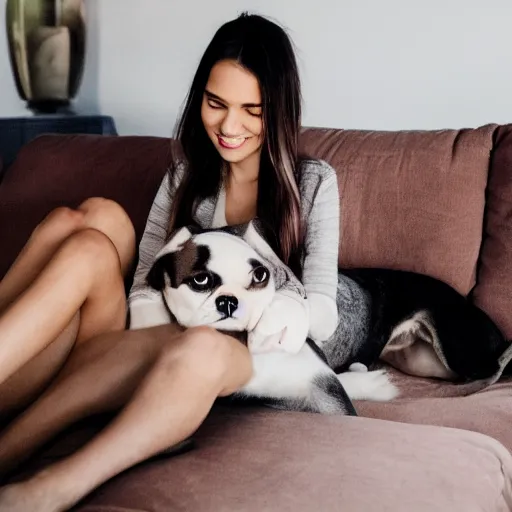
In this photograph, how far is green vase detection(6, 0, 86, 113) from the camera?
290cm

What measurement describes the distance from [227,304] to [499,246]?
2.26 ft

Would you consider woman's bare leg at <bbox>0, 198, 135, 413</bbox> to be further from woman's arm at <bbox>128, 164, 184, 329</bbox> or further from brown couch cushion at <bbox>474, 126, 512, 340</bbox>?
brown couch cushion at <bbox>474, 126, 512, 340</bbox>

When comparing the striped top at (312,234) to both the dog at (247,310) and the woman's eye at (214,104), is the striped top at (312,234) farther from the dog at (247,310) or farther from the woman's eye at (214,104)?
the woman's eye at (214,104)

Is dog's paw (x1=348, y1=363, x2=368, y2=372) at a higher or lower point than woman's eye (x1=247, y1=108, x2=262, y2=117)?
lower

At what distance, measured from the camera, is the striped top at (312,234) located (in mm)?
1556

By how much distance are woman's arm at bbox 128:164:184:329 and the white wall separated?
0.92 meters

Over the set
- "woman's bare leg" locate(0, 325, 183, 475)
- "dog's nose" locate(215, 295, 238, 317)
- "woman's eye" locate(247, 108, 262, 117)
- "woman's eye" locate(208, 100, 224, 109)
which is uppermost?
"woman's eye" locate(208, 100, 224, 109)

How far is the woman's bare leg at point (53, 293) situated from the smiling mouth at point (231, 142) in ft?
0.81

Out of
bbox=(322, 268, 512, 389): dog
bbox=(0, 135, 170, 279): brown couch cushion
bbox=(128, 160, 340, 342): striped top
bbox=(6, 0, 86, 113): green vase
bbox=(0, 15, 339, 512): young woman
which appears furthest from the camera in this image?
bbox=(6, 0, 86, 113): green vase

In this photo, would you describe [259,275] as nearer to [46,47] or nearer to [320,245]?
[320,245]

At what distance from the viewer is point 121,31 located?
3.04 m

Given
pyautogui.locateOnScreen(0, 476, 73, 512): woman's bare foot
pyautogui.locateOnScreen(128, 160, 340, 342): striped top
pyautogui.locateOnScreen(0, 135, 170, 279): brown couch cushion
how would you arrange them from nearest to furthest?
pyautogui.locateOnScreen(0, 476, 73, 512): woman's bare foot
pyautogui.locateOnScreen(128, 160, 340, 342): striped top
pyautogui.locateOnScreen(0, 135, 170, 279): brown couch cushion

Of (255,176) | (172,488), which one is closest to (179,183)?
(255,176)

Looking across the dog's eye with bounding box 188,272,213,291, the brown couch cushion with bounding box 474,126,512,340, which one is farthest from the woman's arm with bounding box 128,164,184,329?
the brown couch cushion with bounding box 474,126,512,340
